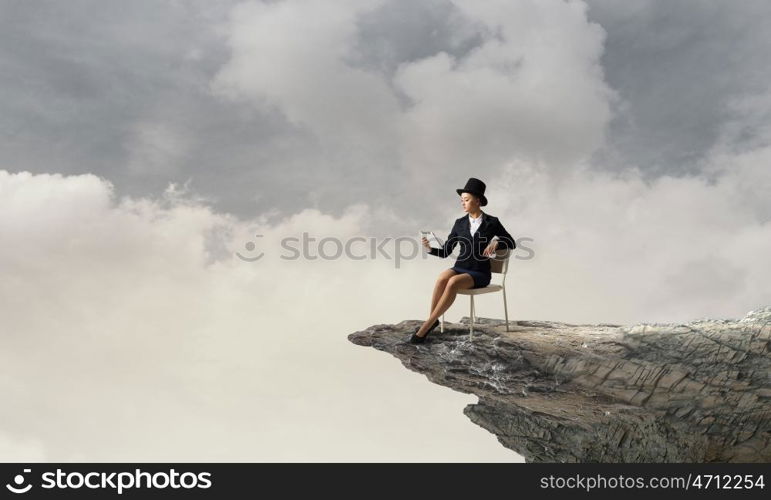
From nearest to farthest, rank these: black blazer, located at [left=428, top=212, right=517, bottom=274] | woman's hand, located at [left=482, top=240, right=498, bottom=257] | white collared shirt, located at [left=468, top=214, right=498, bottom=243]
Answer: woman's hand, located at [left=482, top=240, right=498, bottom=257] < black blazer, located at [left=428, top=212, right=517, bottom=274] < white collared shirt, located at [left=468, top=214, right=498, bottom=243]

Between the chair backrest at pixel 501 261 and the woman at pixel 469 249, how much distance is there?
0.30 ft

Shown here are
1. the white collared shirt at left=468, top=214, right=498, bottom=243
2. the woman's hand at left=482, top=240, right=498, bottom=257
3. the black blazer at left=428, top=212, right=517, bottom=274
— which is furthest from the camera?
the white collared shirt at left=468, top=214, right=498, bottom=243

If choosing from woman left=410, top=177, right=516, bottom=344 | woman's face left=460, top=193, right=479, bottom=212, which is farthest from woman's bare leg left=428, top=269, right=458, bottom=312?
woman's face left=460, top=193, right=479, bottom=212

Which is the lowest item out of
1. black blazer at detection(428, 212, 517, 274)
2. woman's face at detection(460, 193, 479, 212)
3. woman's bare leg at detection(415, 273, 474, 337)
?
woman's bare leg at detection(415, 273, 474, 337)

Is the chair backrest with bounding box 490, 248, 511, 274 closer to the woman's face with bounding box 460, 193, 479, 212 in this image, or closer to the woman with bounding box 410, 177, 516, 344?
the woman with bounding box 410, 177, 516, 344

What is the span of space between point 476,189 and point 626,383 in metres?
3.12

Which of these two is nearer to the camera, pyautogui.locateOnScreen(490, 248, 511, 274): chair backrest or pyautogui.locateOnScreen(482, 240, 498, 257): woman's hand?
pyautogui.locateOnScreen(482, 240, 498, 257): woman's hand

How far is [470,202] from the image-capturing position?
8031 mm

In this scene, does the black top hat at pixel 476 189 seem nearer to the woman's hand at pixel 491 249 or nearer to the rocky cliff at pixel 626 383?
the woman's hand at pixel 491 249

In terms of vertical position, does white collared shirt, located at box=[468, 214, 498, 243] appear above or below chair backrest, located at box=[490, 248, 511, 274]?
above

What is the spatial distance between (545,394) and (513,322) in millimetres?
1622

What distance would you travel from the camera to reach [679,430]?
319 inches

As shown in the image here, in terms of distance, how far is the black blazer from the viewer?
7875mm
